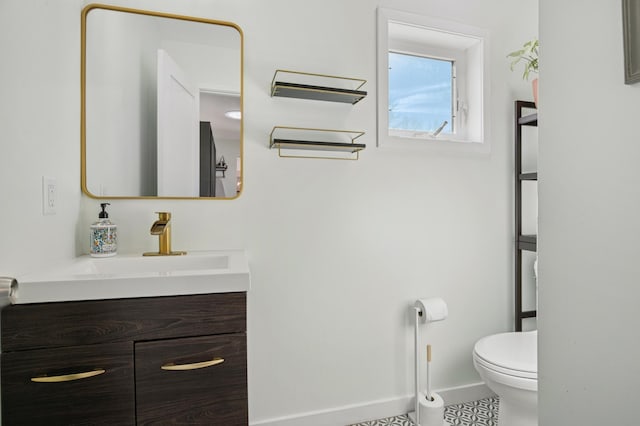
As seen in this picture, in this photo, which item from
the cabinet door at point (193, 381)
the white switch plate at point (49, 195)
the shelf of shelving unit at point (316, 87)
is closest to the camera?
the cabinet door at point (193, 381)

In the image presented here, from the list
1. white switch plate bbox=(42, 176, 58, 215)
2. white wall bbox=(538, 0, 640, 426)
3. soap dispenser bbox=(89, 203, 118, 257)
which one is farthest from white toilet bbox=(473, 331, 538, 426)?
white switch plate bbox=(42, 176, 58, 215)

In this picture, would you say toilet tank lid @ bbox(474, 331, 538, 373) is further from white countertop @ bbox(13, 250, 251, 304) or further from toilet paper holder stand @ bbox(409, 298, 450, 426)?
white countertop @ bbox(13, 250, 251, 304)

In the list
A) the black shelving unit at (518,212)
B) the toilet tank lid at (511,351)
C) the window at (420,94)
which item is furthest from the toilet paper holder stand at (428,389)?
the window at (420,94)

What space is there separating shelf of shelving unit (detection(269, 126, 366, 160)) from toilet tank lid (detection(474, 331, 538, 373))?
107 cm

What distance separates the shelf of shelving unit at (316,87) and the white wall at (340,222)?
4 cm

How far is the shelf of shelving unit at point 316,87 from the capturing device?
159cm

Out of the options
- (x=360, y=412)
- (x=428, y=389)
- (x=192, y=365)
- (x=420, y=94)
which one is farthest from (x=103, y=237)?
(x=420, y=94)

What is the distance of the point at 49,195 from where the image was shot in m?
1.18

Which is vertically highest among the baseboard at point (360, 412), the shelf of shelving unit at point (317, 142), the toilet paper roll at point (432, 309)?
the shelf of shelving unit at point (317, 142)

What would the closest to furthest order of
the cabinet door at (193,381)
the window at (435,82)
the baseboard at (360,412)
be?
1. the cabinet door at (193,381)
2. the baseboard at (360,412)
3. the window at (435,82)

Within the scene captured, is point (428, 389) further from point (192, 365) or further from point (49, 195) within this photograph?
point (49, 195)

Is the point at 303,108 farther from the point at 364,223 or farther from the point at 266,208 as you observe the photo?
the point at 364,223

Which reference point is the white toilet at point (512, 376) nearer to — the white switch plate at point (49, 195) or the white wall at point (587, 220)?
the white wall at point (587, 220)

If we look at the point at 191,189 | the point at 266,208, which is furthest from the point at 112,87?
the point at 266,208
